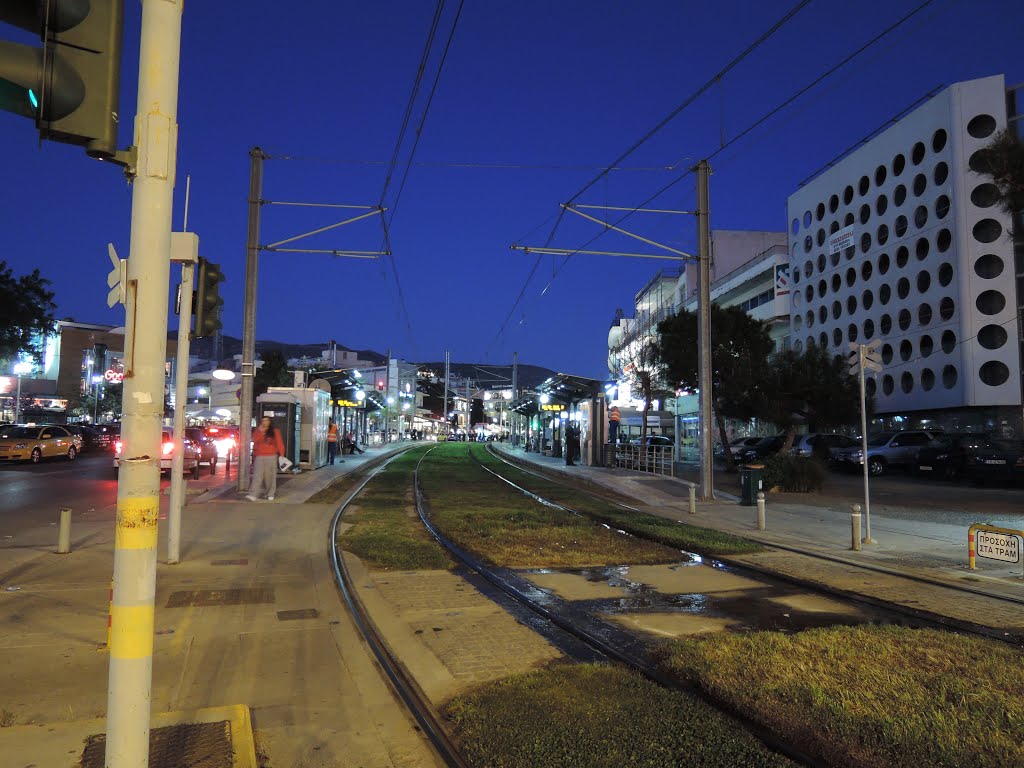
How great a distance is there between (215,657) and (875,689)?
477 cm

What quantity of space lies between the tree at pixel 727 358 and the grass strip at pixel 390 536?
17.3 metres

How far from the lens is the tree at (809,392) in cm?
3069

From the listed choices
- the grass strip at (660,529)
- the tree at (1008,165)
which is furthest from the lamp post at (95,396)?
the tree at (1008,165)

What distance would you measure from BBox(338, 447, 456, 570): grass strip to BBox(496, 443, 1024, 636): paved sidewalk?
4447 mm

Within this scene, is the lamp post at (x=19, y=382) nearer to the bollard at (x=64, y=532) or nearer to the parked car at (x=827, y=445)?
the bollard at (x=64, y=532)

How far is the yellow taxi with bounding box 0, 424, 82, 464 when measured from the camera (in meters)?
29.6

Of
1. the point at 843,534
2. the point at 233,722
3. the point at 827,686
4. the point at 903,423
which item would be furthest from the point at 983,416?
the point at 233,722

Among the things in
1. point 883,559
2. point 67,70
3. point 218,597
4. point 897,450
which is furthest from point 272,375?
point 67,70

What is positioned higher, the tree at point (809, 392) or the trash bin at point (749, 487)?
the tree at point (809, 392)

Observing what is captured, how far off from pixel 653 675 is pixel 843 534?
9.35 meters

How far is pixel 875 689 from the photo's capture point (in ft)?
15.5

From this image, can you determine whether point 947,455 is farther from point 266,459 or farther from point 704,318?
point 266,459

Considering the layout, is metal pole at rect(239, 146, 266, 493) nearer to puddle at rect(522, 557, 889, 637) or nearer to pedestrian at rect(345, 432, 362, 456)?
puddle at rect(522, 557, 889, 637)

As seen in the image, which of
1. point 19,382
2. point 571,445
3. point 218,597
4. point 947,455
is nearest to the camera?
point 218,597
